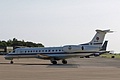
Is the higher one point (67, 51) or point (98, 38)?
point (98, 38)

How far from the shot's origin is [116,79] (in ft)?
70.9

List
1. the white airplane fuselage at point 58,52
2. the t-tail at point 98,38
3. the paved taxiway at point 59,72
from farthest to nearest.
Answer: the t-tail at point 98,38, the white airplane fuselage at point 58,52, the paved taxiway at point 59,72

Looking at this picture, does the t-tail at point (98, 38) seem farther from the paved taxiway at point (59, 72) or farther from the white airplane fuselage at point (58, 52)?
the paved taxiway at point (59, 72)

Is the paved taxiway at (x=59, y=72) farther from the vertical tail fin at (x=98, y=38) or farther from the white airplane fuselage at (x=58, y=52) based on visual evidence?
the vertical tail fin at (x=98, y=38)

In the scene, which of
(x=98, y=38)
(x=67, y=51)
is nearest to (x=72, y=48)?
(x=67, y=51)

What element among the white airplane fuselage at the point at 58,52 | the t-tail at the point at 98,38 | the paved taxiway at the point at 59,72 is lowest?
the paved taxiway at the point at 59,72

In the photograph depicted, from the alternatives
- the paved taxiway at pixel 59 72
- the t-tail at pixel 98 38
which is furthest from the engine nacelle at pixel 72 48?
the paved taxiway at pixel 59 72

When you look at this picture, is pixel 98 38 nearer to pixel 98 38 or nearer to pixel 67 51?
pixel 98 38

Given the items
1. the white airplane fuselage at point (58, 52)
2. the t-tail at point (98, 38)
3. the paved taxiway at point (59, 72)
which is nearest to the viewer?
the paved taxiway at point (59, 72)

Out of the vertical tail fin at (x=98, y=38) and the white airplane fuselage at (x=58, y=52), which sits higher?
the vertical tail fin at (x=98, y=38)

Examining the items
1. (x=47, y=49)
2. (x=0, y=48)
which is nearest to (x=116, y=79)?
(x=47, y=49)

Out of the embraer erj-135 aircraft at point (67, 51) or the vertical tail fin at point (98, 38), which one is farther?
the vertical tail fin at point (98, 38)

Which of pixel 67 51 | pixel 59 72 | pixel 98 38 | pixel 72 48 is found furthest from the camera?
pixel 98 38

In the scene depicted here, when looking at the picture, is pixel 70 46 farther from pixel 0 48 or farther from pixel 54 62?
pixel 0 48
